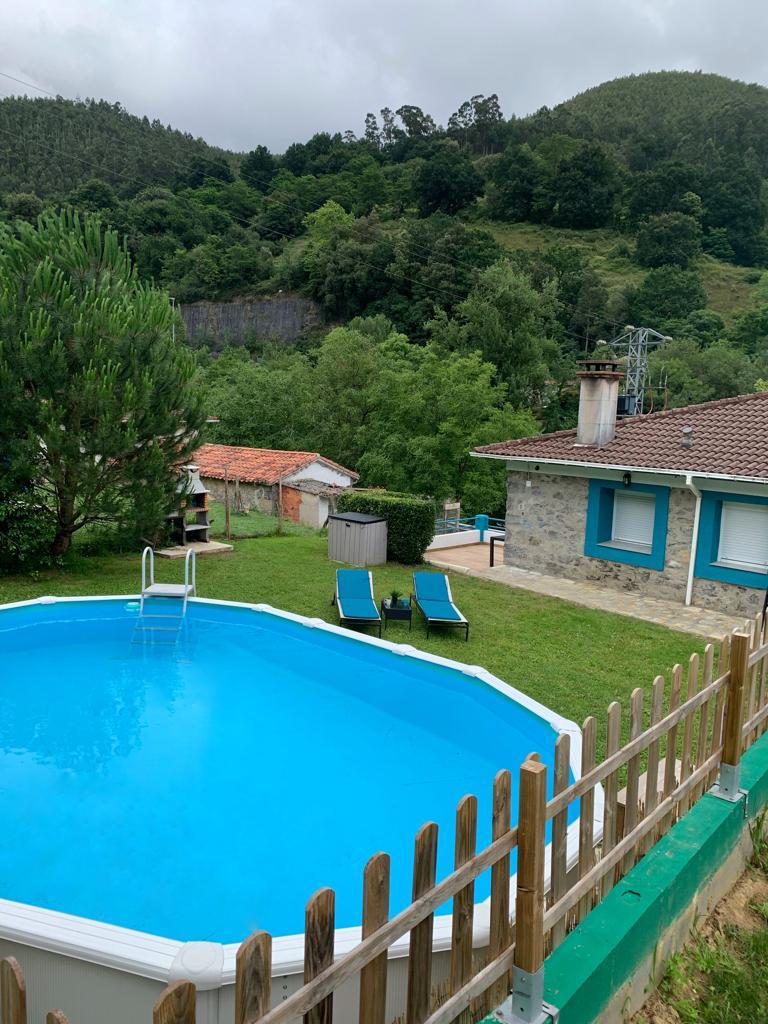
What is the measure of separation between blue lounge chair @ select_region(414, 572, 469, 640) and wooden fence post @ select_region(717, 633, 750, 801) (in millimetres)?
7025

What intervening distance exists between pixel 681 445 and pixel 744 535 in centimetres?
234

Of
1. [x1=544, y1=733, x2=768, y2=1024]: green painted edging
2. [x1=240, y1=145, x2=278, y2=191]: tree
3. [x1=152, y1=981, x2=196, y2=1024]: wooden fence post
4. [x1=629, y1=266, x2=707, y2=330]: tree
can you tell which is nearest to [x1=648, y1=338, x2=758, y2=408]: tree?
[x1=629, y1=266, x2=707, y2=330]: tree

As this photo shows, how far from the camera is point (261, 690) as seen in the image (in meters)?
10.0

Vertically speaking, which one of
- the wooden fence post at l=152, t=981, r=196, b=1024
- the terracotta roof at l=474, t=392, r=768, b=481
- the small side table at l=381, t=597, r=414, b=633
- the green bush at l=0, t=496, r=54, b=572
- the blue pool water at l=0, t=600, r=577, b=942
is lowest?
the blue pool water at l=0, t=600, r=577, b=942

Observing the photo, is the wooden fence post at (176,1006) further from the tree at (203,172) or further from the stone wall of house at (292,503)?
the tree at (203,172)

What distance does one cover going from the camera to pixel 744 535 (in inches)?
508

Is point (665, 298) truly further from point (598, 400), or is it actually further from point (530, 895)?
point (530, 895)

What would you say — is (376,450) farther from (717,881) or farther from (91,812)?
(717,881)

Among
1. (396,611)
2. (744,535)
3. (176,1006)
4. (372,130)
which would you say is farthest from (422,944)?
(372,130)

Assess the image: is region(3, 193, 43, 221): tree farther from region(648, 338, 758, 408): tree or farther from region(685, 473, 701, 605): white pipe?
region(685, 473, 701, 605): white pipe

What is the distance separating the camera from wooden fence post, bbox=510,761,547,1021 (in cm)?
260

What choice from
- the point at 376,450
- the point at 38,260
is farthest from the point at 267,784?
the point at 376,450

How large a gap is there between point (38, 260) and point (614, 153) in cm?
9554

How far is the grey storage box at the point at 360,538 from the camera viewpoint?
16109 mm
